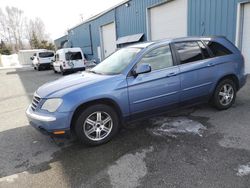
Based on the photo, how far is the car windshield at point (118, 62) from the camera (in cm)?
402

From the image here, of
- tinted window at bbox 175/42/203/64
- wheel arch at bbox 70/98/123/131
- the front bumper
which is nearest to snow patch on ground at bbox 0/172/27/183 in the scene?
the front bumper

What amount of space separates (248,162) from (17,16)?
207 ft

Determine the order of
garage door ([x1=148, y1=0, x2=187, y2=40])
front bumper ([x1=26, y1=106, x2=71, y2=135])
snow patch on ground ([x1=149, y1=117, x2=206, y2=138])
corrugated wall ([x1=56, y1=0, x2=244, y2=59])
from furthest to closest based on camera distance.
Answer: garage door ([x1=148, y1=0, x2=187, y2=40]) → corrugated wall ([x1=56, y1=0, x2=244, y2=59]) → snow patch on ground ([x1=149, y1=117, x2=206, y2=138]) → front bumper ([x1=26, y1=106, x2=71, y2=135])

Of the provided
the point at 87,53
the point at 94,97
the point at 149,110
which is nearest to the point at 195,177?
the point at 149,110

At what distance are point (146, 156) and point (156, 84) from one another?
1.28 metres

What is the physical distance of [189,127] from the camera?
4176mm

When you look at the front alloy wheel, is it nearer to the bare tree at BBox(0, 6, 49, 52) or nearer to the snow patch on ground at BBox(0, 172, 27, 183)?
the snow patch on ground at BBox(0, 172, 27, 183)

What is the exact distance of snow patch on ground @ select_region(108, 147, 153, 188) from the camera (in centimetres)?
270

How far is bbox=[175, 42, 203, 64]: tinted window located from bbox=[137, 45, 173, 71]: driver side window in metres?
0.25

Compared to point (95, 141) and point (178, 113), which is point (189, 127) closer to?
point (178, 113)

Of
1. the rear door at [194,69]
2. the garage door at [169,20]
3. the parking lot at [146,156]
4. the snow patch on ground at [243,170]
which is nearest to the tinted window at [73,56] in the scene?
the garage door at [169,20]

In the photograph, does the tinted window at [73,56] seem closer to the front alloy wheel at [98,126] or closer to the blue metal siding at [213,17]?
the blue metal siding at [213,17]

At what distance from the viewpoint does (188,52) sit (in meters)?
4.41

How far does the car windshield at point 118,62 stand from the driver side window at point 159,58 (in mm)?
231
